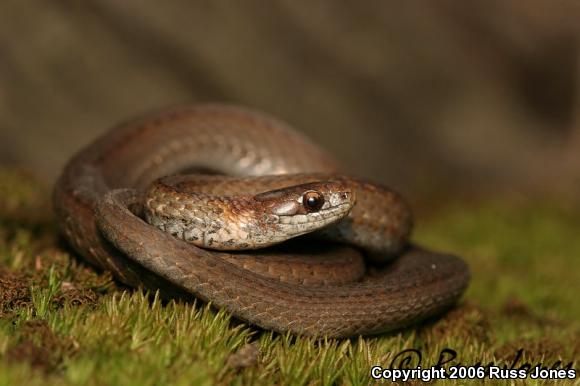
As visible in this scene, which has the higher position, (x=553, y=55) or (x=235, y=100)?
(x=553, y=55)

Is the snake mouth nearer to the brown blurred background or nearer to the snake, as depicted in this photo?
the snake

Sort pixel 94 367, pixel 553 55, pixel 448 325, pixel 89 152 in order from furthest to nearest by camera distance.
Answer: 1. pixel 553 55
2. pixel 89 152
3. pixel 448 325
4. pixel 94 367

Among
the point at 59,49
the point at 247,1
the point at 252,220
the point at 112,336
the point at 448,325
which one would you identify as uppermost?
the point at 247,1

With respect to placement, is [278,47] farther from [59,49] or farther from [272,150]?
[272,150]

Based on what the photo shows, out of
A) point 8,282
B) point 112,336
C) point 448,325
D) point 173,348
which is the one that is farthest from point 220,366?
point 448,325

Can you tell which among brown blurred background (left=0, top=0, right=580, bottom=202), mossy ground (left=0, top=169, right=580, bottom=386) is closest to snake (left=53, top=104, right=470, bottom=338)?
mossy ground (left=0, top=169, right=580, bottom=386)

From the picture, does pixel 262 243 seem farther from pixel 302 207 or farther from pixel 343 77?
pixel 343 77
